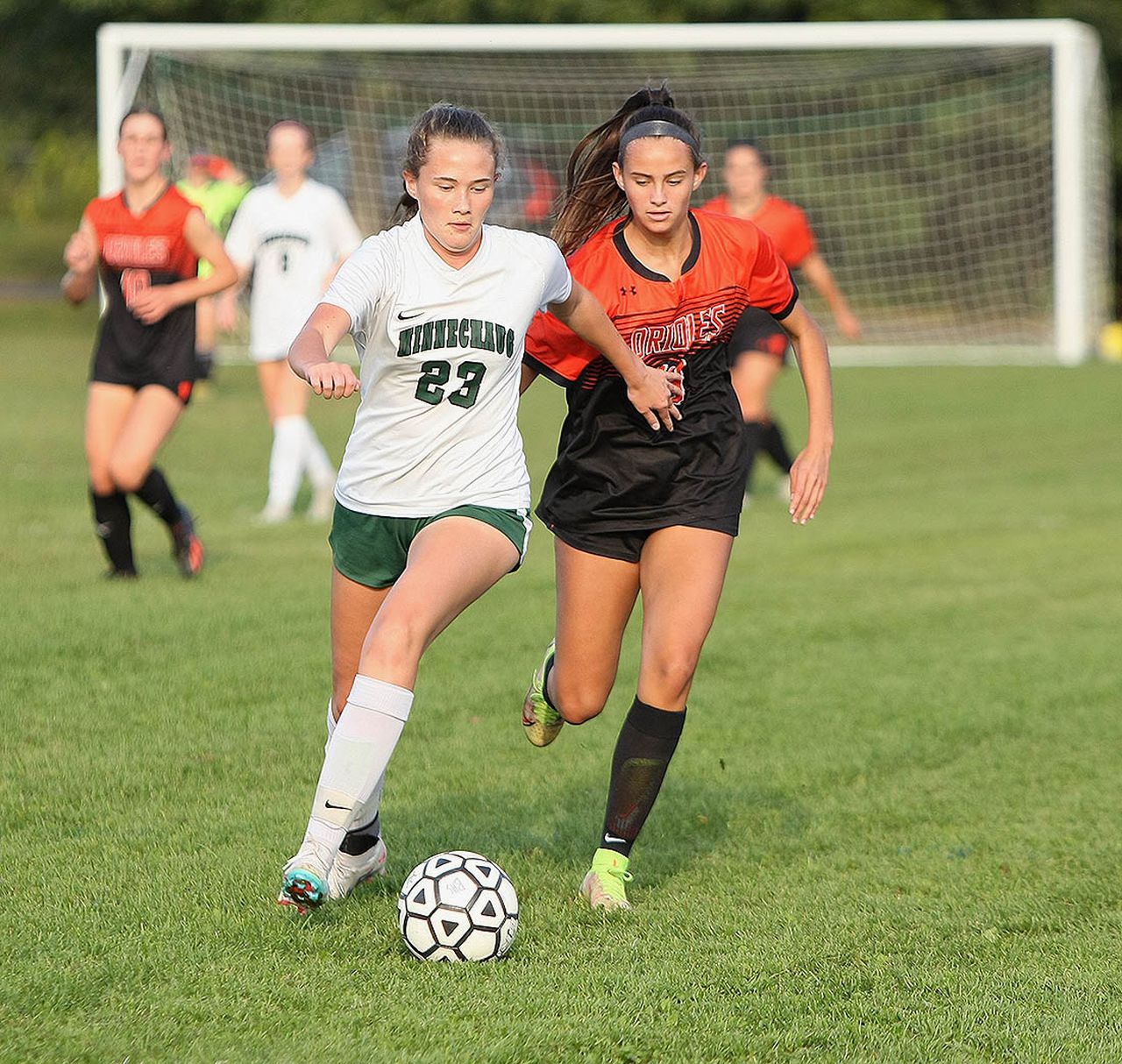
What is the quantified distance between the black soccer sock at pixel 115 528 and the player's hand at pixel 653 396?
4754mm

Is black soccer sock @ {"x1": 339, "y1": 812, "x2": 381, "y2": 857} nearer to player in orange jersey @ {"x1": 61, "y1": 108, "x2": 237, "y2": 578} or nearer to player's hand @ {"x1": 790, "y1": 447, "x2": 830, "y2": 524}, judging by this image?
player's hand @ {"x1": 790, "y1": 447, "x2": 830, "y2": 524}

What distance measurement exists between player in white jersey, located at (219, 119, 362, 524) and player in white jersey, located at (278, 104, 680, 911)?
6.88 meters

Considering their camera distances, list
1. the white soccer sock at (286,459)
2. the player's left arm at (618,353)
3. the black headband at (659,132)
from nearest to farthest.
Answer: the player's left arm at (618,353), the black headband at (659,132), the white soccer sock at (286,459)

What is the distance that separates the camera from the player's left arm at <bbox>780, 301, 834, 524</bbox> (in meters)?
4.90

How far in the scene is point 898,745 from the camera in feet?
21.1

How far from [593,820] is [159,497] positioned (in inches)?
169

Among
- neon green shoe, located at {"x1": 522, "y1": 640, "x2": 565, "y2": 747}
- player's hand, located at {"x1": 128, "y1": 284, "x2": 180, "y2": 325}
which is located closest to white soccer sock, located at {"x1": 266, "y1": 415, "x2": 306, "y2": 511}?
player's hand, located at {"x1": 128, "y1": 284, "x2": 180, "y2": 325}

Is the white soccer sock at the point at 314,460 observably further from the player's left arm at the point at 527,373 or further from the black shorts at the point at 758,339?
the player's left arm at the point at 527,373

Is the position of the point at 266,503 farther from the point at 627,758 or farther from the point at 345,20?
the point at 345,20

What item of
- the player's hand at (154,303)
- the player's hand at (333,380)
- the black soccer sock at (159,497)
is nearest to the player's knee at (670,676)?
the player's hand at (333,380)

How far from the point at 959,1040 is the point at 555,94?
2077 cm

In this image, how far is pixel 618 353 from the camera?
180 inches

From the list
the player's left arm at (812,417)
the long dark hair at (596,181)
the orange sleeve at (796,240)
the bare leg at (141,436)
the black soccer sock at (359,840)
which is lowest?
the bare leg at (141,436)

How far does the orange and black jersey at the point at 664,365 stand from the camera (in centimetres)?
478
